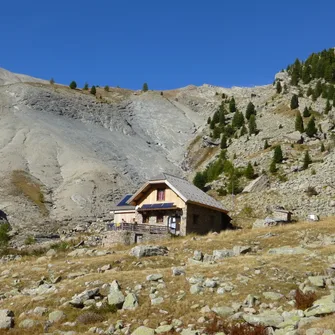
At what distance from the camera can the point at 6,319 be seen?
17328 mm

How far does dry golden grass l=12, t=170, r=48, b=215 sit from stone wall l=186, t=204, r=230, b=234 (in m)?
32.0

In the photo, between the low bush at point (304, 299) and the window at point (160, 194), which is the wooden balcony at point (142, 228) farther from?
the low bush at point (304, 299)

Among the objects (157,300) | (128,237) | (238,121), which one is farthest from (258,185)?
(157,300)

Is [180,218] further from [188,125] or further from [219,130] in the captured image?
[188,125]

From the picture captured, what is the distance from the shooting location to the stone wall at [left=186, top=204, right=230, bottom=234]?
42250mm

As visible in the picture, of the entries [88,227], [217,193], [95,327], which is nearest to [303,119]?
[217,193]

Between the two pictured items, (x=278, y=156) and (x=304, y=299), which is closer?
(x=304, y=299)

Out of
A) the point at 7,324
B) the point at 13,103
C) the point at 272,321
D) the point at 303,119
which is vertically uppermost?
the point at 13,103

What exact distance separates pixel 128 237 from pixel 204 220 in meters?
10.3

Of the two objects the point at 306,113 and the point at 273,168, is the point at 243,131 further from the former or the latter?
the point at 273,168

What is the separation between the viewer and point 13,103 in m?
126

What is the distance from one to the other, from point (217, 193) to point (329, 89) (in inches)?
1980

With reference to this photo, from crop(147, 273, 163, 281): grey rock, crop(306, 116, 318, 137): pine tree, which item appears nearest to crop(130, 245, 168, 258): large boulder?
crop(147, 273, 163, 281): grey rock

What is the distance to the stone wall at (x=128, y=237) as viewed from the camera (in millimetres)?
36781
